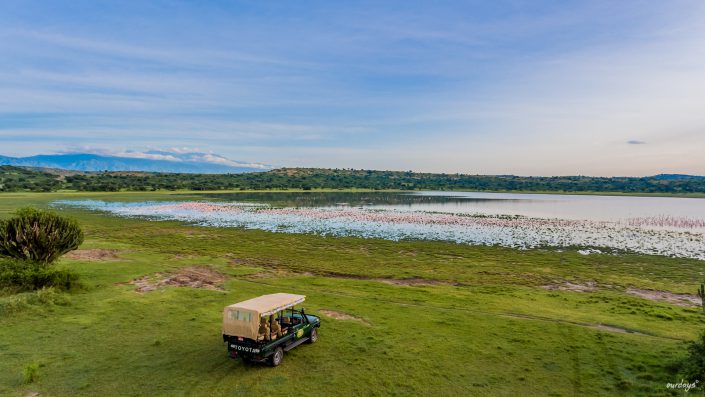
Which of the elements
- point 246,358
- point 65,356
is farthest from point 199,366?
point 65,356

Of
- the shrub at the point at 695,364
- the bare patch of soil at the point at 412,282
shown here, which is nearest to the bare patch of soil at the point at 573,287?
the bare patch of soil at the point at 412,282

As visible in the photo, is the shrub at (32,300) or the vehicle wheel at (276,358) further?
the shrub at (32,300)

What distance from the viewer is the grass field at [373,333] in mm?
14469

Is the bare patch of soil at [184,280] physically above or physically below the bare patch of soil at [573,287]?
→ below

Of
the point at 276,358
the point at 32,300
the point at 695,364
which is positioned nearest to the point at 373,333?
the point at 276,358

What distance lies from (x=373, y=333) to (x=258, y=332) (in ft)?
20.4

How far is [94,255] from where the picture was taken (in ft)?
126

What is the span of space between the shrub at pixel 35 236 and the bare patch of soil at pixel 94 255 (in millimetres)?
10589

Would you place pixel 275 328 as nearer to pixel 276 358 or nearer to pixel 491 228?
pixel 276 358

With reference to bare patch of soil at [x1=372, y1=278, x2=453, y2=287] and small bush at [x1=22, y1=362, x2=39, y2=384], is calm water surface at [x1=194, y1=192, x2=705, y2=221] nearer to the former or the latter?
bare patch of soil at [x1=372, y1=278, x2=453, y2=287]

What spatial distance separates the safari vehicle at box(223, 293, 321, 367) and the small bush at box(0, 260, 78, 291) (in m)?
16.1

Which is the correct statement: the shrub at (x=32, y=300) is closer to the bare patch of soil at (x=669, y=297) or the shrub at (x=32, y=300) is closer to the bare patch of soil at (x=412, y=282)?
the bare patch of soil at (x=412, y=282)

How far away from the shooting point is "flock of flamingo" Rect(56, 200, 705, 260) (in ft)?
169

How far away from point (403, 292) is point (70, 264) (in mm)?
27791
